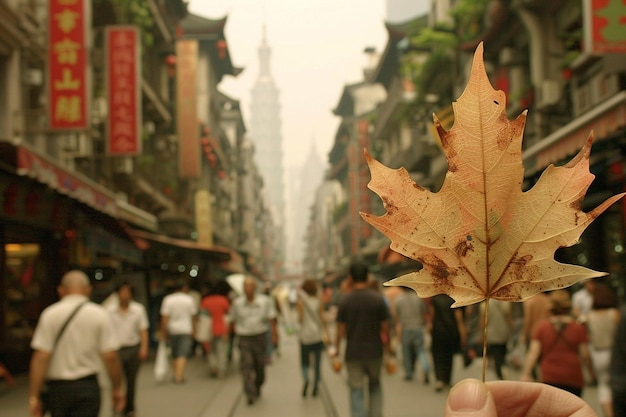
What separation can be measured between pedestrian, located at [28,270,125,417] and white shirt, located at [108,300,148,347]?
4411mm

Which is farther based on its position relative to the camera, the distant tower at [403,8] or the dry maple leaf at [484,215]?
the distant tower at [403,8]

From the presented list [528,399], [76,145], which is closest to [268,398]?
[76,145]

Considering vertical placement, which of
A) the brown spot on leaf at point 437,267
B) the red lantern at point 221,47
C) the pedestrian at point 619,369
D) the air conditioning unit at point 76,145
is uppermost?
the red lantern at point 221,47

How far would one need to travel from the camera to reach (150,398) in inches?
501

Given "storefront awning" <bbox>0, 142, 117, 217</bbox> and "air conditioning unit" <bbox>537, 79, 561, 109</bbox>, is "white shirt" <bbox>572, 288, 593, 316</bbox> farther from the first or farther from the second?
"storefront awning" <bbox>0, 142, 117, 217</bbox>

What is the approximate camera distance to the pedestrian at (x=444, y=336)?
11891mm

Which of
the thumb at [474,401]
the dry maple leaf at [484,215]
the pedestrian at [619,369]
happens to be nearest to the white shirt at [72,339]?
the pedestrian at [619,369]

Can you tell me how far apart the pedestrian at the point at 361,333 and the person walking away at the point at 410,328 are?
5.50m

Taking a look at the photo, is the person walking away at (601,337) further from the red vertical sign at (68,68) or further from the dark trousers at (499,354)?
the red vertical sign at (68,68)

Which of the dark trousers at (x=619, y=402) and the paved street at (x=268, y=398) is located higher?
the dark trousers at (x=619, y=402)

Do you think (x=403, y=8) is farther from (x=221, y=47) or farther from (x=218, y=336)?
(x=218, y=336)

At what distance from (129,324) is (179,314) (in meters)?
4.40

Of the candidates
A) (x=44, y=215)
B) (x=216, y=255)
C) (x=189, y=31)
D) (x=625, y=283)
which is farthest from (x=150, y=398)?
(x=189, y=31)

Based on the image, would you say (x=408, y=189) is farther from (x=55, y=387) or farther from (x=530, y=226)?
(x=55, y=387)
